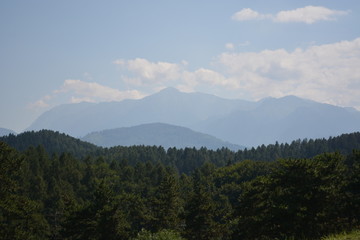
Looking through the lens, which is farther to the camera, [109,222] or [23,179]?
[23,179]

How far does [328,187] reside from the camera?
1391 inches

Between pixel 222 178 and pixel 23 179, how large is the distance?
2988 inches

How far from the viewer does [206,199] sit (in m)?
52.9

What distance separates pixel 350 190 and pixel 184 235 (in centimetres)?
2735

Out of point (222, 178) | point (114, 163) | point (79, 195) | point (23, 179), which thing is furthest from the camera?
point (114, 163)

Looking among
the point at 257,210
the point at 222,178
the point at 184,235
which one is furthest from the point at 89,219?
the point at 222,178

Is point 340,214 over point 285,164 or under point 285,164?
under

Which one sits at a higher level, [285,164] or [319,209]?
[285,164]

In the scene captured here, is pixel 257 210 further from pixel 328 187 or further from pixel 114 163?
pixel 114 163

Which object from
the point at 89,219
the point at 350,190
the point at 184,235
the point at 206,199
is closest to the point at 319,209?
the point at 350,190

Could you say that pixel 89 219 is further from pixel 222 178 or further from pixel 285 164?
pixel 222 178

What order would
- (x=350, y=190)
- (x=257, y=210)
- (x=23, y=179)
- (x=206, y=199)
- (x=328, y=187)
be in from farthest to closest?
(x=23, y=179) < (x=206, y=199) < (x=257, y=210) < (x=350, y=190) < (x=328, y=187)

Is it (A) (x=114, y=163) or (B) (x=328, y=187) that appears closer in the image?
(B) (x=328, y=187)

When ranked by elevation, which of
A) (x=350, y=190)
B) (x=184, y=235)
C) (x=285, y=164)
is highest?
(x=285, y=164)
